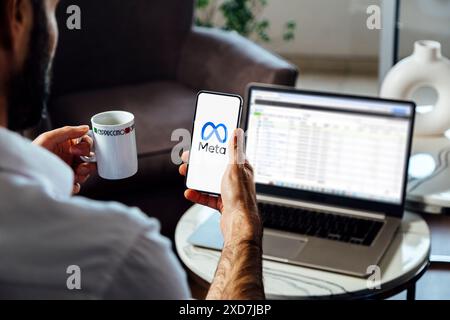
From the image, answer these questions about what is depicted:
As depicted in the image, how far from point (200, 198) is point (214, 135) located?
0.10 metres

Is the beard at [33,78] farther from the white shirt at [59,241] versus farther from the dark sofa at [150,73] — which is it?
the dark sofa at [150,73]

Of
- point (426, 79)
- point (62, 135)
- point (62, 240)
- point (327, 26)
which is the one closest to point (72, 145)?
point (62, 135)

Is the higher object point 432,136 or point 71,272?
point 71,272

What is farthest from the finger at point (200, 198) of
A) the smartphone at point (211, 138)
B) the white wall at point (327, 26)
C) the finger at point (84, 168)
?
the white wall at point (327, 26)

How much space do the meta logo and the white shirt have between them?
1.23 ft

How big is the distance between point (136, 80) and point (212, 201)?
1.13 meters

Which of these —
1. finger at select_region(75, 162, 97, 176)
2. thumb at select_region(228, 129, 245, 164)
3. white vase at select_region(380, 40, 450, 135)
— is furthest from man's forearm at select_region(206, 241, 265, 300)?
white vase at select_region(380, 40, 450, 135)

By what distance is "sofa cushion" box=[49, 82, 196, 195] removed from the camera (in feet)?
5.82

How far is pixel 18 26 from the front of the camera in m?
0.63

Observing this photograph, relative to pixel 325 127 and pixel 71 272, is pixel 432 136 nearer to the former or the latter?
pixel 325 127

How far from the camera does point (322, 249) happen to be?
123 cm

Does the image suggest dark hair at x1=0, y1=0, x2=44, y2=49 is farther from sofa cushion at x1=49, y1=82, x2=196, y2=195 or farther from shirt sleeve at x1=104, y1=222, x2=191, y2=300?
sofa cushion at x1=49, y1=82, x2=196, y2=195

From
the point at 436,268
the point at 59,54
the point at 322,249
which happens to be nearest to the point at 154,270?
the point at 322,249

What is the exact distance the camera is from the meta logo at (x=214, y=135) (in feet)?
3.07
